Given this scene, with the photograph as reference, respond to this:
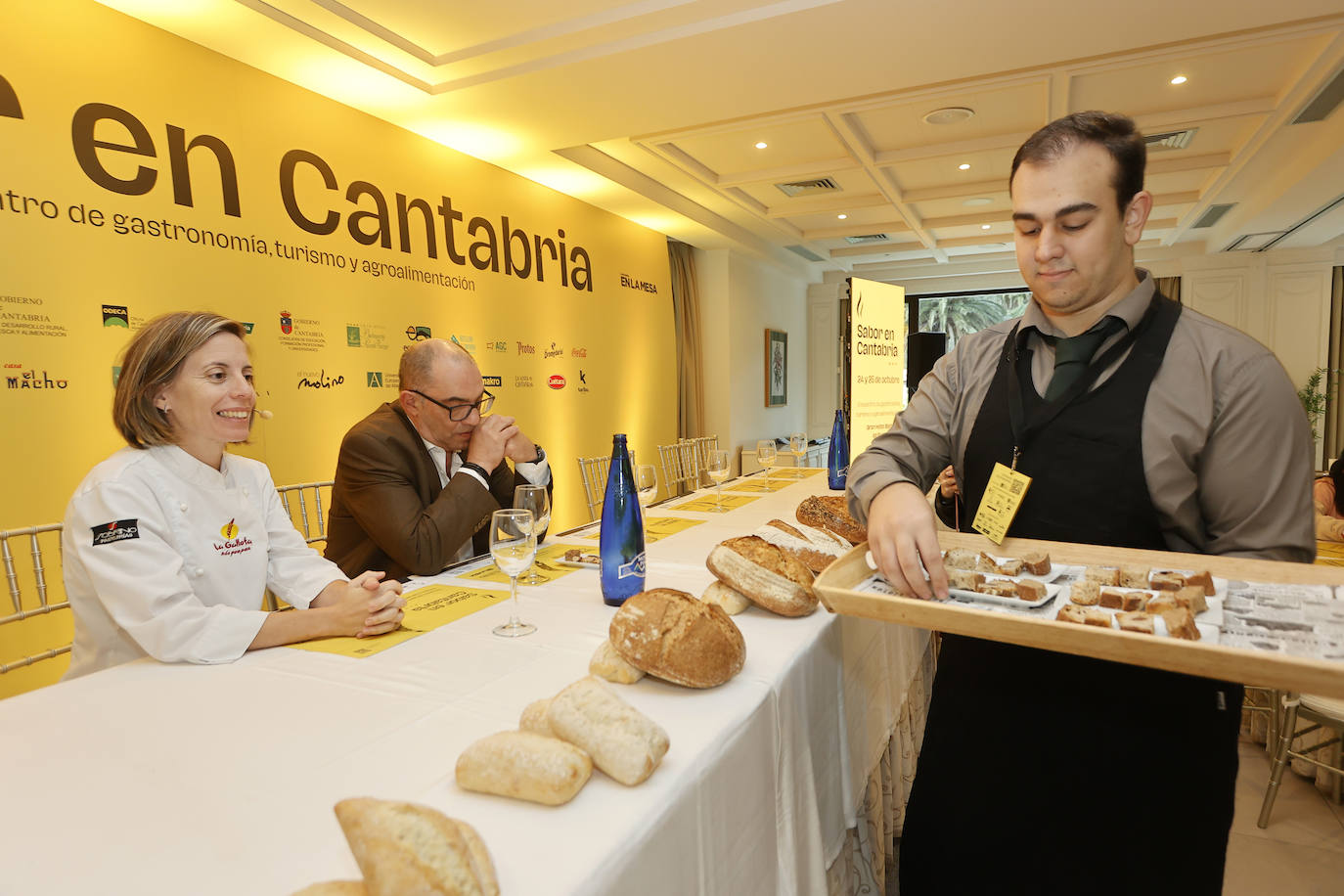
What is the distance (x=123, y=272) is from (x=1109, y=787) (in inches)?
139

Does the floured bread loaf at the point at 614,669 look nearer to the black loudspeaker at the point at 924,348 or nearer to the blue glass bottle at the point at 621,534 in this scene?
the blue glass bottle at the point at 621,534

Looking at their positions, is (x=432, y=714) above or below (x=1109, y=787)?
above

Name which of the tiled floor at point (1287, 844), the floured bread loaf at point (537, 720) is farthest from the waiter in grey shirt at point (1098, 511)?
the tiled floor at point (1287, 844)

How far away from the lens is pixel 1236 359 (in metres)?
1.07

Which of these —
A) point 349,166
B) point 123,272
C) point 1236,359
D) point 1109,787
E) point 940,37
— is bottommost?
point 1109,787

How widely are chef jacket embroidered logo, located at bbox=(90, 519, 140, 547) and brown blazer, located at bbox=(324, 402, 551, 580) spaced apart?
661 millimetres

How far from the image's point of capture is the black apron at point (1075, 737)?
107cm

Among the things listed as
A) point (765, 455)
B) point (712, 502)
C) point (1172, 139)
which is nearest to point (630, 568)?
point (712, 502)

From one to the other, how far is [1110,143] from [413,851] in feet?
4.22

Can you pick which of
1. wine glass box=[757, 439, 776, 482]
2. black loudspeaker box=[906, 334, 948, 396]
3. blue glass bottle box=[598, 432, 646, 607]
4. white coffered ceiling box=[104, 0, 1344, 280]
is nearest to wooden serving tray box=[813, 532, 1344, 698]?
blue glass bottle box=[598, 432, 646, 607]

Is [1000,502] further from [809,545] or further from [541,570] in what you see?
[541,570]

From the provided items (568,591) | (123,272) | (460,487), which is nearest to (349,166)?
(123,272)

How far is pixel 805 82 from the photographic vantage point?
3.67 m

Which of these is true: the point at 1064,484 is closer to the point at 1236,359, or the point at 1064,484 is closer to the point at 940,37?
the point at 1236,359
